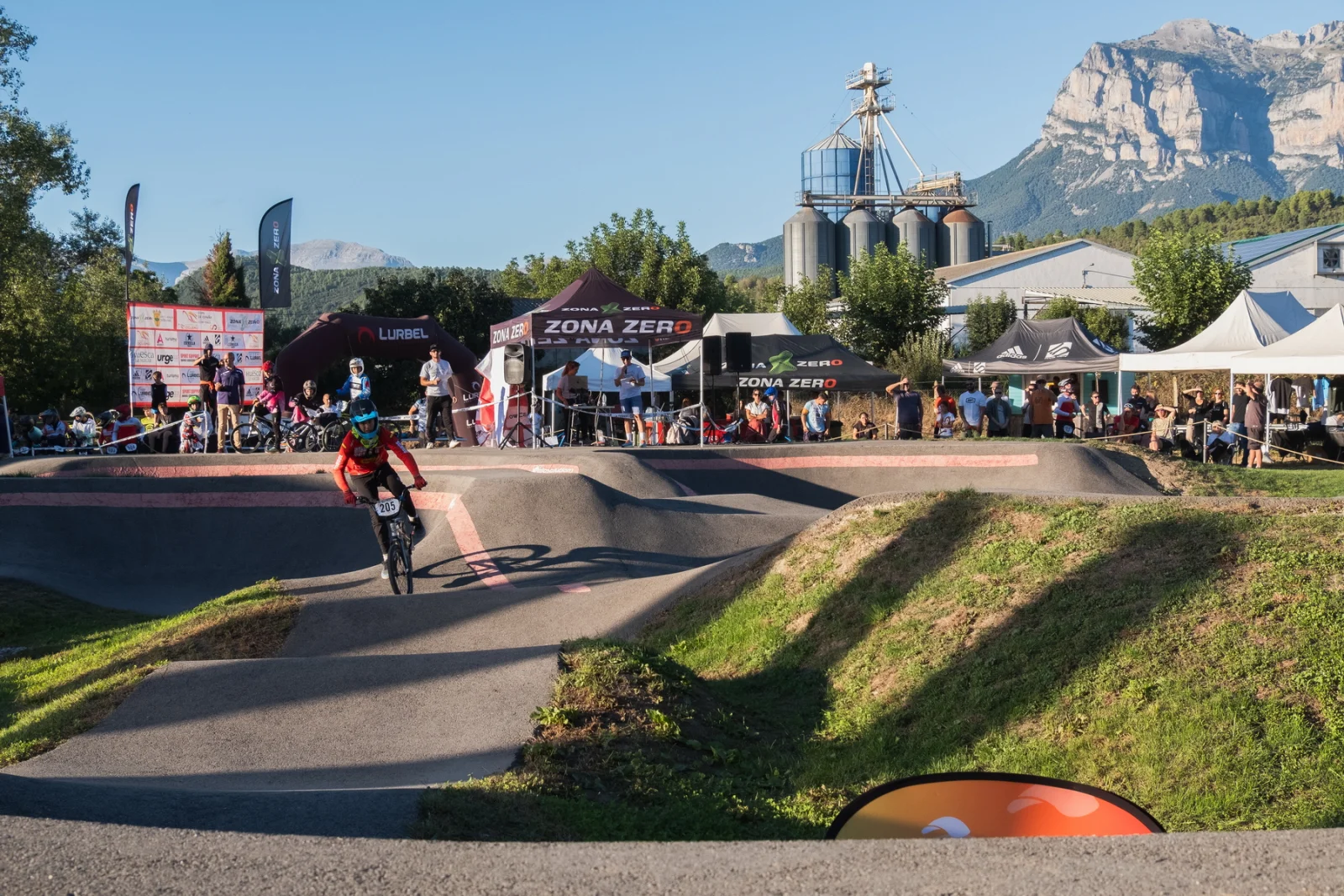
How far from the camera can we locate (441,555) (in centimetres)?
1296

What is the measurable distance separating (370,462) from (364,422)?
0.47m

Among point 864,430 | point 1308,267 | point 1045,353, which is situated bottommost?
point 864,430

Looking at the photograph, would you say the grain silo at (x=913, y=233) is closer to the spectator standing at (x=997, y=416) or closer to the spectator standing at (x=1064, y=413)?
the spectator standing at (x=1064, y=413)

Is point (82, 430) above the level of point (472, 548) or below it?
above

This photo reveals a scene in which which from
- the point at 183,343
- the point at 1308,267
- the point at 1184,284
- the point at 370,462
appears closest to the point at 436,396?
the point at 183,343

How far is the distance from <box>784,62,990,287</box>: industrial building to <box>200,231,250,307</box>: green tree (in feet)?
116

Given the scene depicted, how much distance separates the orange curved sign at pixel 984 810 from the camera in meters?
4.12

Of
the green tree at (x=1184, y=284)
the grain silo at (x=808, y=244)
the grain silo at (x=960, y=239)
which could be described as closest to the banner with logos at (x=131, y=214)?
the green tree at (x=1184, y=284)

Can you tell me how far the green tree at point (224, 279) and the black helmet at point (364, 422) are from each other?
64664 millimetres

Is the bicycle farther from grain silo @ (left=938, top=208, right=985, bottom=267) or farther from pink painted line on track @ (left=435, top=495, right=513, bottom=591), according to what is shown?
grain silo @ (left=938, top=208, right=985, bottom=267)

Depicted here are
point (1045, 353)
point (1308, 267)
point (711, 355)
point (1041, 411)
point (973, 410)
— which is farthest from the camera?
point (1308, 267)

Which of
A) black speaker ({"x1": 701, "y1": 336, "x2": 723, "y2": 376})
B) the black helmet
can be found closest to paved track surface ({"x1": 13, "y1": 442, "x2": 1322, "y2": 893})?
the black helmet

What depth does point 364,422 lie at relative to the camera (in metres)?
11.2

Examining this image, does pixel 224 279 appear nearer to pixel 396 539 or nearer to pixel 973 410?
pixel 973 410
